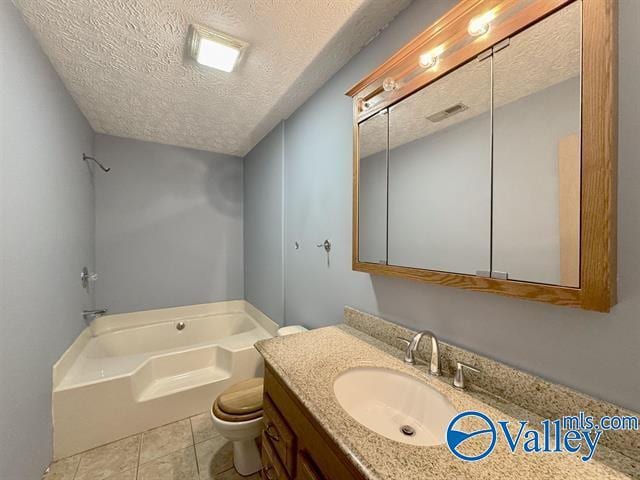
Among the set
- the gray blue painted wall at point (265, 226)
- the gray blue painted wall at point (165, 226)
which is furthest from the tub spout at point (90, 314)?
the gray blue painted wall at point (265, 226)

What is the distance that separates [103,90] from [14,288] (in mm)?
1441

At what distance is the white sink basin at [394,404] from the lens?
85 cm

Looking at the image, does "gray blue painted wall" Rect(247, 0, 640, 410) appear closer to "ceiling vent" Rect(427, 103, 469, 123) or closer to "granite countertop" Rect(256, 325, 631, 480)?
"granite countertop" Rect(256, 325, 631, 480)

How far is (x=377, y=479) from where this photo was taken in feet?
1.77

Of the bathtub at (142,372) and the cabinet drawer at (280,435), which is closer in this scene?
the cabinet drawer at (280,435)

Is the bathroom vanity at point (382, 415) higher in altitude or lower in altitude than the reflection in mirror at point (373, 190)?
lower

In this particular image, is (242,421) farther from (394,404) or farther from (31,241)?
(31,241)

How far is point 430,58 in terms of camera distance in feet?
3.34

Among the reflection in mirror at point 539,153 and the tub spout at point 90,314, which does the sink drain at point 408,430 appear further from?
the tub spout at point 90,314

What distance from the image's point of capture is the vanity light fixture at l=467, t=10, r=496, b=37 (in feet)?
2.78

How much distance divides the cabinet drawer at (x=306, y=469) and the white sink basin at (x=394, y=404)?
183mm

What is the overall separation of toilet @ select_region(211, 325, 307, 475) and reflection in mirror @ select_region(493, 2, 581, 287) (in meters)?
1.45

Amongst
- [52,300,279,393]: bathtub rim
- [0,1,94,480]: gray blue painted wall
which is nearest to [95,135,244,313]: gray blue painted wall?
[52,300,279,393]: bathtub rim

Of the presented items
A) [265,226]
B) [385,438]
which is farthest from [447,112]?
[265,226]
